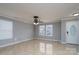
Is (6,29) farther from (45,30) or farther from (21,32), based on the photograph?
(45,30)

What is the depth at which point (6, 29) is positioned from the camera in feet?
13.6

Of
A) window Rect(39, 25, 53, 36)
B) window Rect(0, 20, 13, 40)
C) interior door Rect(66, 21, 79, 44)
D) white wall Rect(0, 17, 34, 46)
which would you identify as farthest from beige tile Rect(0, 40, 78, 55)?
white wall Rect(0, 17, 34, 46)

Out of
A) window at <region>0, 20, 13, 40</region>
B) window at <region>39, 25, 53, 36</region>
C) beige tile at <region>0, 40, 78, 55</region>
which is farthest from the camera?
window at <region>0, 20, 13, 40</region>

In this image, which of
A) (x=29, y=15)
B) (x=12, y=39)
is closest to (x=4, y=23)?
(x=12, y=39)

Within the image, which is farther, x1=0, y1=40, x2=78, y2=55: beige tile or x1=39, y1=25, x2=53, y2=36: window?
x1=39, y1=25, x2=53, y2=36: window

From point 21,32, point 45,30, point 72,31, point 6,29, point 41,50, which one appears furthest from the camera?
point 21,32

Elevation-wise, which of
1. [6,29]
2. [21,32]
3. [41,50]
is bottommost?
[41,50]

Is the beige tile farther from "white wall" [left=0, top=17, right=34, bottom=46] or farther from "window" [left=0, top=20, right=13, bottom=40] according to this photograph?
"white wall" [left=0, top=17, right=34, bottom=46]

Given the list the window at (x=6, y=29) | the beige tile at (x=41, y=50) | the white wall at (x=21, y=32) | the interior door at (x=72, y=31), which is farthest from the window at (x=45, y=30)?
the window at (x=6, y=29)

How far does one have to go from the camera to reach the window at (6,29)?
3.81 meters

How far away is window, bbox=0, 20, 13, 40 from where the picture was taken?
12.5ft

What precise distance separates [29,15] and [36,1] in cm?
202

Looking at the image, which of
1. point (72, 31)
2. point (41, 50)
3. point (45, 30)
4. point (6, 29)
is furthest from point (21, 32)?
point (72, 31)

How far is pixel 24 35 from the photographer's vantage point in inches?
219
